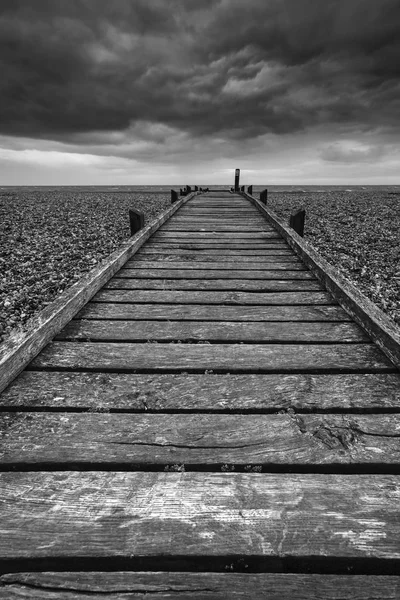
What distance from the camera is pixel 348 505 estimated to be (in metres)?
1.63

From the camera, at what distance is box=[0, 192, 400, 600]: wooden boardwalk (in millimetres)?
1404

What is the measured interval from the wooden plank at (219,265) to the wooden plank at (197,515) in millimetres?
4059

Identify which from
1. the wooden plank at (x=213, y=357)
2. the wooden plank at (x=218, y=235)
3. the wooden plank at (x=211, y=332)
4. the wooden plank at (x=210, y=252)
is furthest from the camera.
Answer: the wooden plank at (x=218, y=235)

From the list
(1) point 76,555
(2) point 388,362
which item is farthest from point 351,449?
(1) point 76,555

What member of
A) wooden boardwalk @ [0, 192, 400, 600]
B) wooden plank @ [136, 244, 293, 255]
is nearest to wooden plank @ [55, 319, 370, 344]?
wooden boardwalk @ [0, 192, 400, 600]

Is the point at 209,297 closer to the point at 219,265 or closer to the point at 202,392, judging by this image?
the point at 219,265

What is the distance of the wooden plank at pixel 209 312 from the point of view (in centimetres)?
376

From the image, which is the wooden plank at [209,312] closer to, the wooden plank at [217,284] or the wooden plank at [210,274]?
the wooden plank at [217,284]

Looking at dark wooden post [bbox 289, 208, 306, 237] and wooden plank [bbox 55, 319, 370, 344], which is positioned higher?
dark wooden post [bbox 289, 208, 306, 237]

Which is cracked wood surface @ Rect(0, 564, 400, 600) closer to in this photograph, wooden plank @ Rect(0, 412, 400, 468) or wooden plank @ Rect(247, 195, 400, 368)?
wooden plank @ Rect(0, 412, 400, 468)

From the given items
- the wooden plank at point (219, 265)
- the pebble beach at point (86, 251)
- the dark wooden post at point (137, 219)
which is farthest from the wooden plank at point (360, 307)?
the dark wooden post at point (137, 219)

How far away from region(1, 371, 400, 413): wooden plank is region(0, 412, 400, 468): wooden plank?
0.10m

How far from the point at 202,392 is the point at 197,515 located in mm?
961

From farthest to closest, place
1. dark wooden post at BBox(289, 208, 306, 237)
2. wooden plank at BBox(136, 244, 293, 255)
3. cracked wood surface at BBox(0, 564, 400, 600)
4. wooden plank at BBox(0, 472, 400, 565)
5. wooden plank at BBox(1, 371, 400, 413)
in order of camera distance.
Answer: dark wooden post at BBox(289, 208, 306, 237), wooden plank at BBox(136, 244, 293, 255), wooden plank at BBox(1, 371, 400, 413), wooden plank at BBox(0, 472, 400, 565), cracked wood surface at BBox(0, 564, 400, 600)
